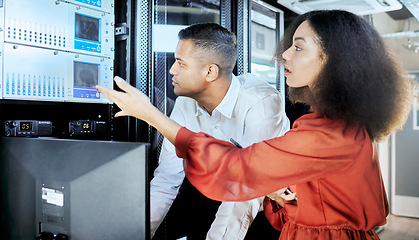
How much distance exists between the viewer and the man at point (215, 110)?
64.9 inches

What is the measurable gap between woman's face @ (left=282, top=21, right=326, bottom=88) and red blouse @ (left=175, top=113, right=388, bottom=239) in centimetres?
16

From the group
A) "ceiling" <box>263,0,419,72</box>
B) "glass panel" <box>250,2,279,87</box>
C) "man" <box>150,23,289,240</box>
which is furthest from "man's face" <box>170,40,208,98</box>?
"ceiling" <box>263,0,419,72</box>

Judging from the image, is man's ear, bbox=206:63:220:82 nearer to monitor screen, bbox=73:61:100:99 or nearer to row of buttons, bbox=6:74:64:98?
monitor screen, bbox=73:61:100:99

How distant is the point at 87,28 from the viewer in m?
1.60

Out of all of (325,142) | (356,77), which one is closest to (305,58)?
(356,77)

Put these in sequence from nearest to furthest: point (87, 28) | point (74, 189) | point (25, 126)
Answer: point (74, 189), point (25, 126), point (87, 28)

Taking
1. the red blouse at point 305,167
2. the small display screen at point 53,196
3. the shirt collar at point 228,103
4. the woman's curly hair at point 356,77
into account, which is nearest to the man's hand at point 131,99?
the red blouse at point 305,167

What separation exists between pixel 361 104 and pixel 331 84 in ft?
0.30

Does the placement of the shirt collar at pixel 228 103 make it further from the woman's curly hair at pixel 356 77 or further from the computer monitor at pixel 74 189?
the computer monitor at pixel 74 189

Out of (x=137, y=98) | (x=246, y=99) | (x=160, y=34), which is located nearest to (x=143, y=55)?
(x=160, y=34)

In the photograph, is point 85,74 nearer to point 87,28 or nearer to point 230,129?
point 87,28

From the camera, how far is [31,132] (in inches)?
56.2

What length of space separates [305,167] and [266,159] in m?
0.10

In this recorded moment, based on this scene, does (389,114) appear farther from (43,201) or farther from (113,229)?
(43,201)
